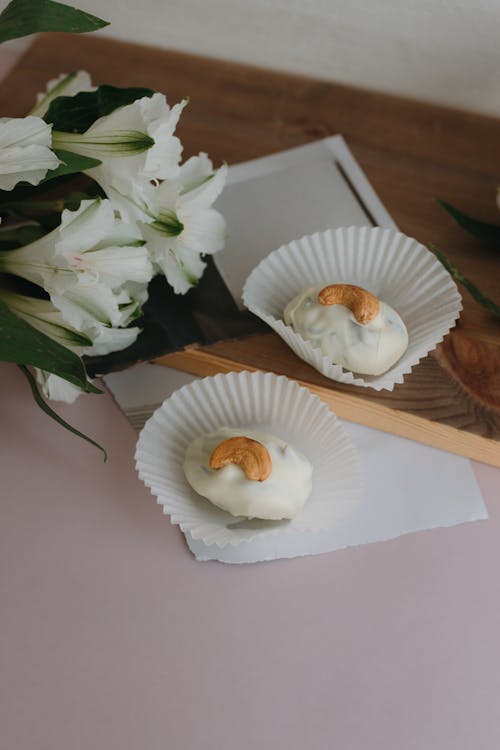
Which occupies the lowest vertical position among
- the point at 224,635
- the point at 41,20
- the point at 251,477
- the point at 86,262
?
the point at 224,635

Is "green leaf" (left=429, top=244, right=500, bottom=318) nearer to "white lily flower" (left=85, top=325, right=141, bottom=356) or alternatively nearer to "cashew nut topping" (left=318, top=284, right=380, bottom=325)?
"cashew nut topping" (left=318, top=284, right=380, bottom=325)

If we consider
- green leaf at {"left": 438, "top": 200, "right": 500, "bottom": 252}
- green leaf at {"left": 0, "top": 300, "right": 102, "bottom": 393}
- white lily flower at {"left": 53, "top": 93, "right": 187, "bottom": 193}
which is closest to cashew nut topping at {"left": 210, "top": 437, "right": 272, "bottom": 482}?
green leaf at {"left": 0, "top": 300, "right": 102, "bottom": 393}

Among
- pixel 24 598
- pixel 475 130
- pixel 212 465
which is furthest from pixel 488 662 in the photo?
pixel 475 130

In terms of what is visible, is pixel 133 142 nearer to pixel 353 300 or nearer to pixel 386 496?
pixel 353 300

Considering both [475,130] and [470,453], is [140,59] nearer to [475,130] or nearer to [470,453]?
[475,130]

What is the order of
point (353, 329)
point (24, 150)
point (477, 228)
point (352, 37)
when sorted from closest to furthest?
point (24, 150), point (353, 329), point (477, 228), point (352, 37)

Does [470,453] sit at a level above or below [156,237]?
below

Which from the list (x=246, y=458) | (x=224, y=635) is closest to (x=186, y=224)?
(x=246, y=458)
